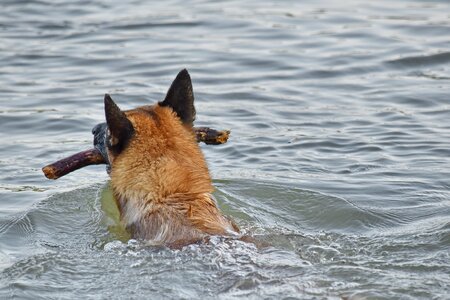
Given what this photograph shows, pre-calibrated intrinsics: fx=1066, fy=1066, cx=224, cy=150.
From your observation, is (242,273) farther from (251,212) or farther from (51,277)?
(251,212)

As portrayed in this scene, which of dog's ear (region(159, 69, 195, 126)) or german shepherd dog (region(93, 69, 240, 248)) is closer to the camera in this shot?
german shepherd dog (region(93, 69, 240, 248))

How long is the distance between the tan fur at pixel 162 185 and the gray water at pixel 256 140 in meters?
0.23

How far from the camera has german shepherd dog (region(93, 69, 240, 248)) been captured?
847 cm

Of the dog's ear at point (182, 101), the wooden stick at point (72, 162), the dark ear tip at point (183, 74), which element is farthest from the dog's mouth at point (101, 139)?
the dark ear tip at point (183, 74)

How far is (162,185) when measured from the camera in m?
8.64

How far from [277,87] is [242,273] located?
7.39m

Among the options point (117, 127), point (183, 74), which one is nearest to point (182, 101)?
point (183, 74)

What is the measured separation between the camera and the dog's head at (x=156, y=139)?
8.63m

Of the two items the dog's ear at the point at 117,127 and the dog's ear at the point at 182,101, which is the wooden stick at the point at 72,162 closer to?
the dog's ear at the point at 117,127

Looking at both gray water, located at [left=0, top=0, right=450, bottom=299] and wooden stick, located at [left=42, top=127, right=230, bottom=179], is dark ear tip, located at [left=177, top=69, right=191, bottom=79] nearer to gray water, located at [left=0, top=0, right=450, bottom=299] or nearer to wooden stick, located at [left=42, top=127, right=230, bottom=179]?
wooden stick, located at [left=42, top=127, right=230, bottom=179]

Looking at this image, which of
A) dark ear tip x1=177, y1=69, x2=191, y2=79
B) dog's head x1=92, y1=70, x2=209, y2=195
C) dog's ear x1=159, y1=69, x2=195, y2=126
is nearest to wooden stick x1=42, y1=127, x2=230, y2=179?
dog's head x1=92, y1=70, x2=209, y2=195

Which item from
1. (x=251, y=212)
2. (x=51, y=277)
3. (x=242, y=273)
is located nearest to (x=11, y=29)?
(x=251, y=212)

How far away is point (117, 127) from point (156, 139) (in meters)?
0.35

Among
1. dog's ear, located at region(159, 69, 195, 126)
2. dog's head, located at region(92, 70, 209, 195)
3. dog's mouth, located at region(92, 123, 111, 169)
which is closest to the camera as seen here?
dog's head, located at region(92, 70, 209, 195)
